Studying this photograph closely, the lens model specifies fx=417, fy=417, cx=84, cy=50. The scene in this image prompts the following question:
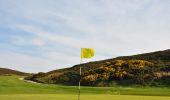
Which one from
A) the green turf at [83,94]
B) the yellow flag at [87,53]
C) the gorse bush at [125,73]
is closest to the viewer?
the yellow flag at [87,53]

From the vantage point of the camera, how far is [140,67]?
57.8 m

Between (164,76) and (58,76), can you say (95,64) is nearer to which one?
(58,76)

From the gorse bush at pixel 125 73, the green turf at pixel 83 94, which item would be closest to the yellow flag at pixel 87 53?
the green turf at pixel 83 94

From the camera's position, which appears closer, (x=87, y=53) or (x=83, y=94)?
(x=87, y=53)

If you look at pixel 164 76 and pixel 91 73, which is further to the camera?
pixel 91 73

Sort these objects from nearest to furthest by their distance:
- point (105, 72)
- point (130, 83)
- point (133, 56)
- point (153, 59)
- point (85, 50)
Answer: point (85, 50) < point (130, 83) < point (105, 72) < point (153, 59) < point (133, 56)

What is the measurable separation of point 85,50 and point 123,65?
39.8 metres

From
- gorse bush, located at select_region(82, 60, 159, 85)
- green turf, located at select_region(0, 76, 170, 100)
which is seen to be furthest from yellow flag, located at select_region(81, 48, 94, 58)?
gorse bush, located at select_region(82, 60, 159, 85)

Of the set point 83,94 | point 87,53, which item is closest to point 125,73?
point 83,94

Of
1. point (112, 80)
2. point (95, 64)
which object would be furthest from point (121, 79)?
point (95, 64)

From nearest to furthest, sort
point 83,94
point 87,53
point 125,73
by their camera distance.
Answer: point 87,53
point 83,94
point 125,73

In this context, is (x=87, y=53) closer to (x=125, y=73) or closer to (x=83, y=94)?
(x=83, y=94)

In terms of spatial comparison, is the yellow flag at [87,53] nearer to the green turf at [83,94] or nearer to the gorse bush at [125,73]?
the green turf at [83,94]

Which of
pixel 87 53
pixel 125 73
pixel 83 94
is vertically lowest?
pixel 83 94
